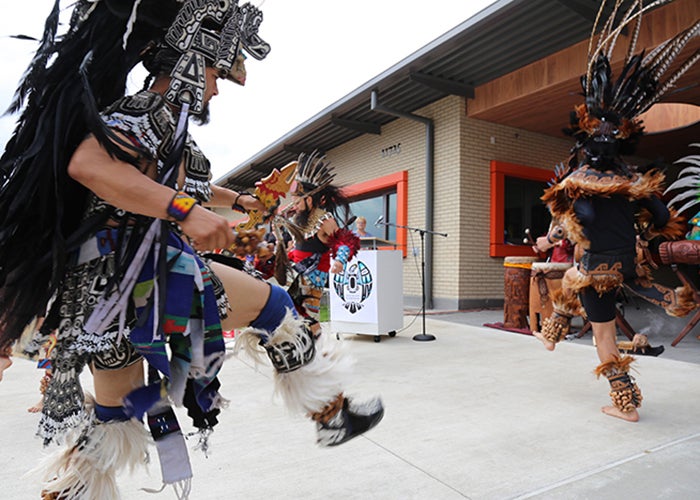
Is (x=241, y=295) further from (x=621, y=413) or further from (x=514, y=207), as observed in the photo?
(x=514, y=207)

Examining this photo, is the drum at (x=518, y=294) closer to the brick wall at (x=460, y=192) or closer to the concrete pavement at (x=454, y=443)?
the brick wall at (x=460, y=192)

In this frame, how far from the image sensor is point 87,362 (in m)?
1.21

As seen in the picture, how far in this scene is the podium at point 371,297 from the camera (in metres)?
5.43

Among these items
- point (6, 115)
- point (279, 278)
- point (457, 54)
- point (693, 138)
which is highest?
point (457, 54)

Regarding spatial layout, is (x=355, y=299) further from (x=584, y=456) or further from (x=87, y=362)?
(x=87, y=362)

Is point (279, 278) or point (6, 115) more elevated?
point (6, 115)

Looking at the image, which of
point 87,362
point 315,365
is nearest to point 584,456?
point 315,365

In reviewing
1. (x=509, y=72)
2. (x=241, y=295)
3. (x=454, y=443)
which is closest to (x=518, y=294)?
(x=509, y=72)

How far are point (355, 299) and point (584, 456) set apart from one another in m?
3.74

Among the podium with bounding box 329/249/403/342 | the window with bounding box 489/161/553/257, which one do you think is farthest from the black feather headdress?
the window with bounding box 489/161/553/257

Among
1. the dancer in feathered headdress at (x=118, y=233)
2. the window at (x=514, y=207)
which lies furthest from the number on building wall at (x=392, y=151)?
the dancer in feathered headdress at (x=118, y=233)

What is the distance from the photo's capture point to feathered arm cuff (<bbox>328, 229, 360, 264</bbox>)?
4129 millimetres

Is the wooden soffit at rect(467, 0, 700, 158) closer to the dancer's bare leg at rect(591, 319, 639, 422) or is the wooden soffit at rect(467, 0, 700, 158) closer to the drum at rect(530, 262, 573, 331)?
the drum at rect(530, 262, 573, 331)

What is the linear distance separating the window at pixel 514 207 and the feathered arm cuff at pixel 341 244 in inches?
197
